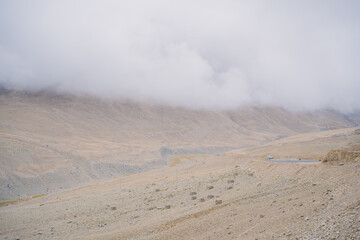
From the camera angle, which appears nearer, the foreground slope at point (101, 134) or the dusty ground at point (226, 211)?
the dusty ground at point (226, 211)

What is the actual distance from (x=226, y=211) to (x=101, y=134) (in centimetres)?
7604

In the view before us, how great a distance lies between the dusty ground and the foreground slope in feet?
67.7

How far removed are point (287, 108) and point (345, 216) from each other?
16863 centimetres

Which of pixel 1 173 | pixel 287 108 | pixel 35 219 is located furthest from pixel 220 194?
pixel 287 108

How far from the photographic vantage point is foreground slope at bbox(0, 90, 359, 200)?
4541 centimetres

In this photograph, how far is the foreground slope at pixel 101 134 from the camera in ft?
149

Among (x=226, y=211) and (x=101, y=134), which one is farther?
(x=101, y=134)

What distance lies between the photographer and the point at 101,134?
85.9 m

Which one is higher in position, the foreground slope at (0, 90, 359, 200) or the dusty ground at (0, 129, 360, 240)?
the foreground slope at (0, 90, 359, 200)

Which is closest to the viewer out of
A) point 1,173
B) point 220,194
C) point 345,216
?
point 345,216

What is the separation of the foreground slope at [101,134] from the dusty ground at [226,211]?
20632 millimetres

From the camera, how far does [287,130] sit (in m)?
137

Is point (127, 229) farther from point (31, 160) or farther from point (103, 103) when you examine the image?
point (103, 103)

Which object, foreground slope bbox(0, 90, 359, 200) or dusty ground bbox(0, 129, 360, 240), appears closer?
dusty ground bbox(0, 129, 360, 240)
